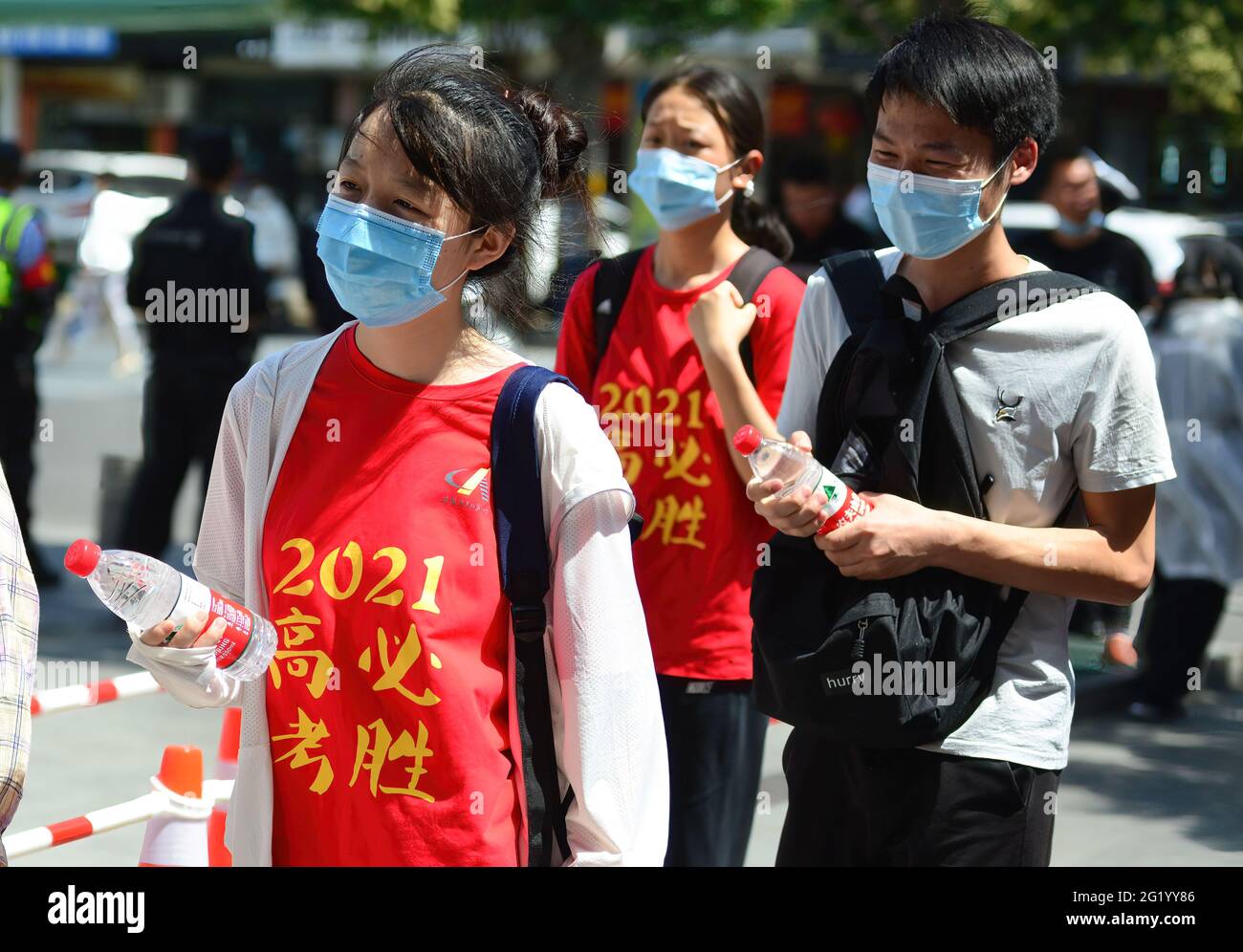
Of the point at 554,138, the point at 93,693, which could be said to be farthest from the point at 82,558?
the point at 93,693

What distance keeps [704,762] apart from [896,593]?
3.73ft

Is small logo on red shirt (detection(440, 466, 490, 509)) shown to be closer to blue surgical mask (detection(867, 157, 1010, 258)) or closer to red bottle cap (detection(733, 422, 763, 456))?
red bottle cap (detection(733, 422, 763, 456))

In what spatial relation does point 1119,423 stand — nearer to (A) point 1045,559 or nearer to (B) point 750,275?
(A) point 1045,559

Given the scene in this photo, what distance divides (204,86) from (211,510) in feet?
102

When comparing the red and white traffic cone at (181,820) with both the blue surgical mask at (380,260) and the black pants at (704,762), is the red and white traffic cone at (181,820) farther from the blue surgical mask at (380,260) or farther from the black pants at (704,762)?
the blue surgical mask at (380,260)

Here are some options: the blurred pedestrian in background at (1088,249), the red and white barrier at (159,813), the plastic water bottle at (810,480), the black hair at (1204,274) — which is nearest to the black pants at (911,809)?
the plastic water bottle at (810,480)

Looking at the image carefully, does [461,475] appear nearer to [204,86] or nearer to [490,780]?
[490,780]

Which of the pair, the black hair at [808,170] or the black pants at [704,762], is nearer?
the black pants at [704,762]

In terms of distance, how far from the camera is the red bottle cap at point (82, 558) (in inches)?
83.3

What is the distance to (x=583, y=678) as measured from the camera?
85.4 inches

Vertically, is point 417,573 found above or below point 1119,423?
below

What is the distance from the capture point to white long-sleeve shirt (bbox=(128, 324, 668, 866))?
2164mm

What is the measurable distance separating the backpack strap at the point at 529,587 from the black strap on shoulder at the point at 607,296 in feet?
5.28
